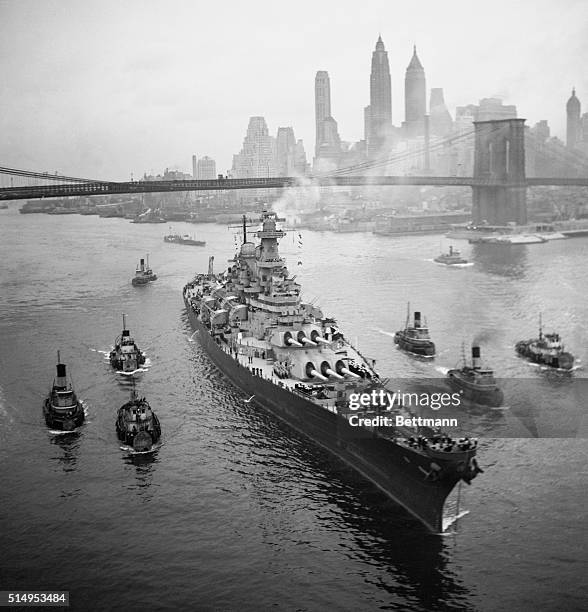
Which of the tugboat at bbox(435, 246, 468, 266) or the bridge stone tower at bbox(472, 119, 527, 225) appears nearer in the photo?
the tugboat at bbox(435, 246, 468, 266)

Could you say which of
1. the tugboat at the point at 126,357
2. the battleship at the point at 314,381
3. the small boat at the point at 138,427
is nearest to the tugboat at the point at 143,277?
the battleship at the point at 314,381

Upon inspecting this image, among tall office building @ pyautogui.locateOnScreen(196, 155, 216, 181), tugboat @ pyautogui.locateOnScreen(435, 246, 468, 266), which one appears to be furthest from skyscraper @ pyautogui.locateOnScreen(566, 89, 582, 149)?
tall office building @ pyautogui.locateOnScreen(196, 155, 216, 181)

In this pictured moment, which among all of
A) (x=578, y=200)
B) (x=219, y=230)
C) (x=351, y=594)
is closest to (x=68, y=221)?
(x=219, y=230)

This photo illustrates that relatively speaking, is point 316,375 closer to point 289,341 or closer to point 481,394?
point 289,341

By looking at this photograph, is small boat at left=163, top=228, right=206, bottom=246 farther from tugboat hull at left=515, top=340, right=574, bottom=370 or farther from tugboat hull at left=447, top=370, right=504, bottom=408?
tugboat hull at left=447, top=370, right=504, bottom=408

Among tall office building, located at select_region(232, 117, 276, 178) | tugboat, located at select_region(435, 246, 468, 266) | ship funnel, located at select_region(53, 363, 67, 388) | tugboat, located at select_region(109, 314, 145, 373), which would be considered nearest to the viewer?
ship funnel, located at select_region(53, 363, 67, 388)
